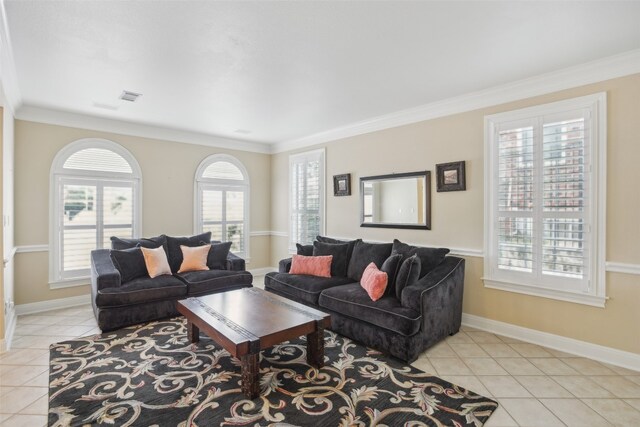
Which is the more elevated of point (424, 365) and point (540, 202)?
point (540, 202)

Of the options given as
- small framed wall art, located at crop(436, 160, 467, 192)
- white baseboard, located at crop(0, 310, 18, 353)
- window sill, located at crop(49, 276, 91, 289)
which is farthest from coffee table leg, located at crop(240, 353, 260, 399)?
window sill, located at crop(49, 276, 91, 289)

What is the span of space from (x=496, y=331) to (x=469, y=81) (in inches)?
107

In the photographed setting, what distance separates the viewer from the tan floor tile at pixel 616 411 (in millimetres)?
2135

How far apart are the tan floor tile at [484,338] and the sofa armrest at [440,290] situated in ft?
0.79

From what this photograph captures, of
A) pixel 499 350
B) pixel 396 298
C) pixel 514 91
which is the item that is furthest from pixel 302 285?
pixel 514 91

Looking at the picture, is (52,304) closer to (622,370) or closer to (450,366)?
(450,366)

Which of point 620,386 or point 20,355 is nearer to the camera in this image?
point 620,386

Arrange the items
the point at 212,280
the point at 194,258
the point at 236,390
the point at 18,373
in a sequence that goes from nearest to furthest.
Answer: the point at 236,390 → the point at 18,373 → the point at 212,280 → the point at 194,258

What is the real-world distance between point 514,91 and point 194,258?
4.47 metres

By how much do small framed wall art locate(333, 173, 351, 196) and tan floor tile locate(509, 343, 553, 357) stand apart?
295 cm

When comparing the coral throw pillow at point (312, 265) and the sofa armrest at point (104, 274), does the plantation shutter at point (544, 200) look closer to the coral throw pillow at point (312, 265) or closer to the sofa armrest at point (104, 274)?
the coral throw pillow at point (312, 265)

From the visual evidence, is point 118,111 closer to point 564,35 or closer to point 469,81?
point 469,81

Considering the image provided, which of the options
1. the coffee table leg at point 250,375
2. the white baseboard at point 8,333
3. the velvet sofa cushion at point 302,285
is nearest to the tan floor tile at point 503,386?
the velvet sofa cushion at point 302,285

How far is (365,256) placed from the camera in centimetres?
418
